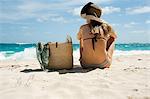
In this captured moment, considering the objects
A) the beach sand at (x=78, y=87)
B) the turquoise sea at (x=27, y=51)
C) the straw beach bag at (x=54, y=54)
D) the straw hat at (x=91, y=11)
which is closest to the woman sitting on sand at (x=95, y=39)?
the straw hat at (x=91, y=11)

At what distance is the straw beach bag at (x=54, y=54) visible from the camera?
261 inches

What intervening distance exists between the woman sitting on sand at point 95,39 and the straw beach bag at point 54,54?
341 millimetres

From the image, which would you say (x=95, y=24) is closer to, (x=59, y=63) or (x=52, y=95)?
(x=59, y=63)

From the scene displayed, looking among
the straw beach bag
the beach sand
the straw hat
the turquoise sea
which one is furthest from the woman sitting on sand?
the turquoise sea

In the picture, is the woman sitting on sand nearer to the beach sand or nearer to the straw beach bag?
the straw beach bag

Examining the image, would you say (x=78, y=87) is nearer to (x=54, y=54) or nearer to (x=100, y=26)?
(x=54, y=54)

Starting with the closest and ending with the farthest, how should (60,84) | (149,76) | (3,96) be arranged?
(3,96)
(60,84)
(149,76)

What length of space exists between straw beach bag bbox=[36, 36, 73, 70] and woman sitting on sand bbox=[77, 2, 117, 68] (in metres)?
0.34

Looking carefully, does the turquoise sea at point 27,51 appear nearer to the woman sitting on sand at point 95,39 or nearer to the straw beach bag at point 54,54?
the straw beach bag at point 54,54

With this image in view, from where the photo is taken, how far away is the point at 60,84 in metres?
4.58

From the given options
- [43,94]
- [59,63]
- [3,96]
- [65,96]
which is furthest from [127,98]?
[59,63]

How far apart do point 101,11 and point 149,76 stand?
1.96m

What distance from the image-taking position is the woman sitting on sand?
6.56 m

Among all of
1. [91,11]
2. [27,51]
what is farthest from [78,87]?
[27,51]
